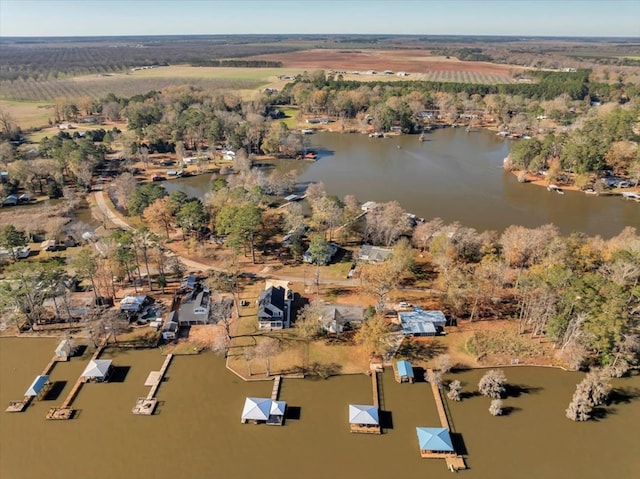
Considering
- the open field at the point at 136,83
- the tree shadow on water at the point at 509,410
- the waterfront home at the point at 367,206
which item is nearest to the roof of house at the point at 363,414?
the tree shadow on water at the point at 509,410

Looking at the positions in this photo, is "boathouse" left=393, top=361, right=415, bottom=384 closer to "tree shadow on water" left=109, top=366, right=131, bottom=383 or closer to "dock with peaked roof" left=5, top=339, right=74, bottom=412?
"tree shadow on water" left=109, top=366, right=131, bottom=383

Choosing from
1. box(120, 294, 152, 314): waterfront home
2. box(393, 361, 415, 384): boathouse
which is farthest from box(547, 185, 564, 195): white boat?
box(120, 294, 152, 314): waterfront home

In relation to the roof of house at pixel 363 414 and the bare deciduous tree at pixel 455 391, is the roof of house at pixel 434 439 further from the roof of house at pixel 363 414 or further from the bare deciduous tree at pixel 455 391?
the bare deciduous tree at pixel 455 391

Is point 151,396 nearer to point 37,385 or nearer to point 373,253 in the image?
point 37,385

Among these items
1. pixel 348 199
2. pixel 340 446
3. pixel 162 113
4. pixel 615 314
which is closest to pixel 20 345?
pixel 340 446

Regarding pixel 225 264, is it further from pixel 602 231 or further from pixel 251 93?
pixel 251 93

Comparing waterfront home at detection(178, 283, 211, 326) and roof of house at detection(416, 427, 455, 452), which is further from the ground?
waterfront home at detection(178, 283, 211, 326)
